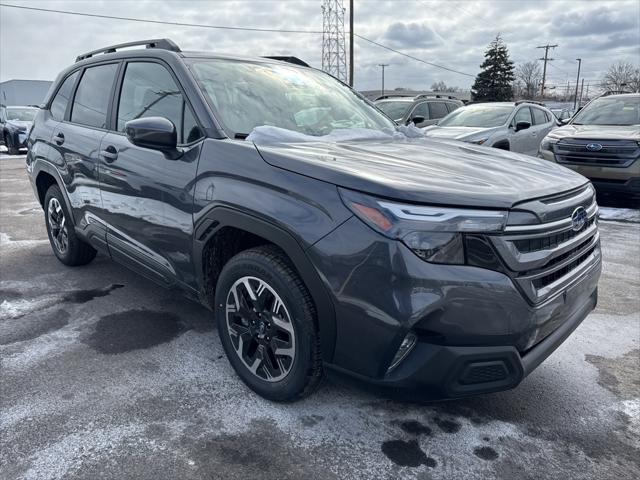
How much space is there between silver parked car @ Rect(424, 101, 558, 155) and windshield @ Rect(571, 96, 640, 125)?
38.0 inches

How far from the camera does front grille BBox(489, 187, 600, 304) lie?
201cm

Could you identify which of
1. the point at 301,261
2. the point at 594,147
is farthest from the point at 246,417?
the point at 594,147

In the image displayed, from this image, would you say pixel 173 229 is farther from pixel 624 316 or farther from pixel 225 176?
pixel 624 316

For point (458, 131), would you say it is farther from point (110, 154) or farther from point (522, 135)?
point (110, 154)

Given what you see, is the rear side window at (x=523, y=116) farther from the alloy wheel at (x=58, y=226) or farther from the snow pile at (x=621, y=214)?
the alloy wheel at (x=58, y=226)

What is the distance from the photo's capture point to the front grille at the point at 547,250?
2.01 metres

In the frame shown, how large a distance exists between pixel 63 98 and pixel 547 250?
4248 mm

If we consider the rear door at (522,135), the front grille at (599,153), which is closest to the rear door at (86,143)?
the front grille at (599,153)

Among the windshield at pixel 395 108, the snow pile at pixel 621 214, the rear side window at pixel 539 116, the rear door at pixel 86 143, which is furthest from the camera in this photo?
the windshield at pixel 395 108

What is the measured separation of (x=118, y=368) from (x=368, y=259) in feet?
6.03

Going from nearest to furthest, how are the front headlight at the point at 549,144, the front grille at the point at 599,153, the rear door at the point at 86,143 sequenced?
the rear door at the point at 86,143
the front grille at the point at 599,153
the front headlight at the point at 549,144

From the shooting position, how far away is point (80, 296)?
411cm

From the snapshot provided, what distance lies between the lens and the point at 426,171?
7.56 feet

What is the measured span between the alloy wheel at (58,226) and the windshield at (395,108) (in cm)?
894
